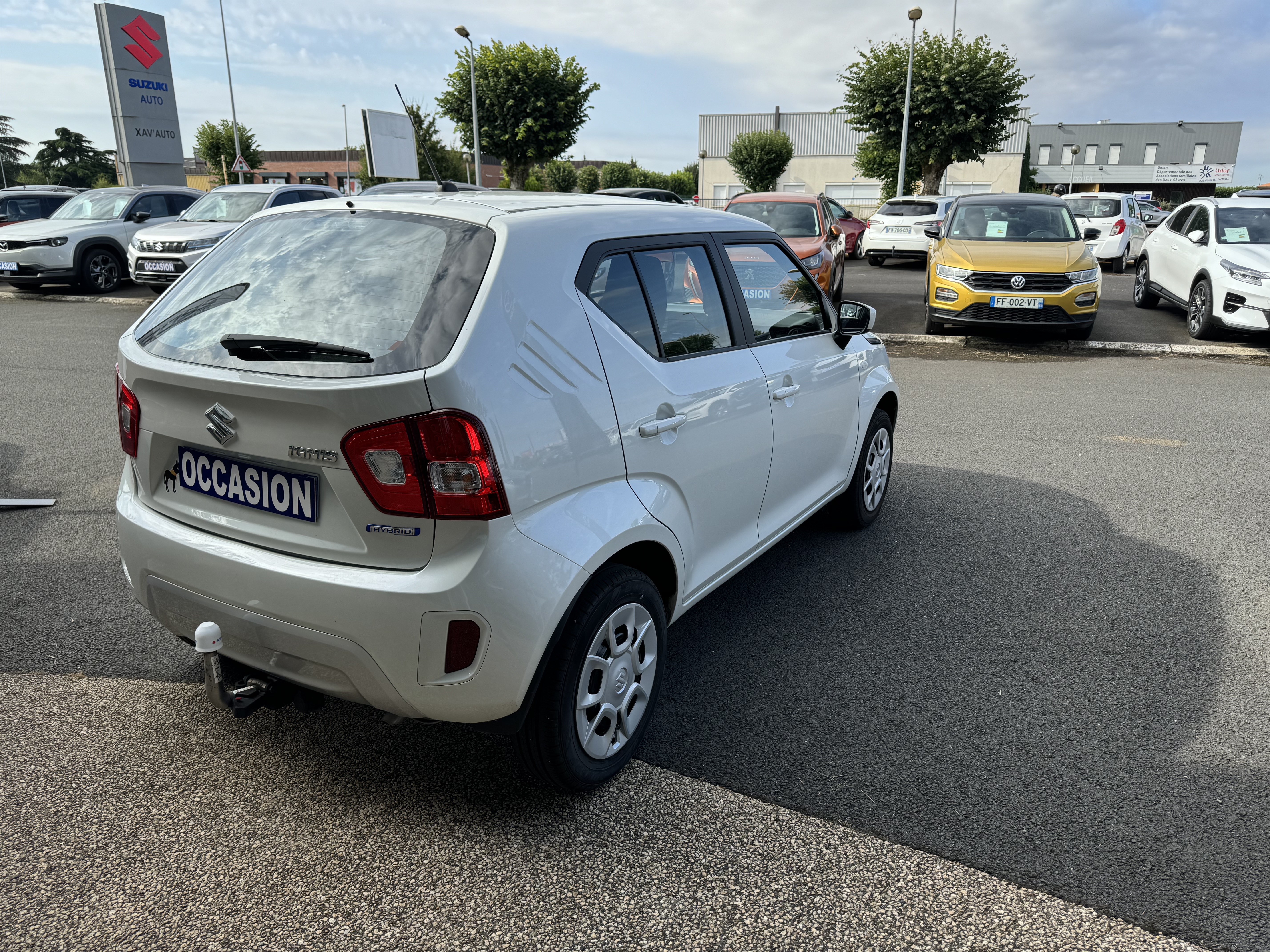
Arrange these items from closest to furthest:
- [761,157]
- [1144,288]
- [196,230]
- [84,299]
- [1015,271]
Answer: [1015,271] < [196,230] < [1144,288] < [84,299] < [761,157]

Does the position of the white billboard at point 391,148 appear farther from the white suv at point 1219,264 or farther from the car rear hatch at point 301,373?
the car rear hatch at point 301,373

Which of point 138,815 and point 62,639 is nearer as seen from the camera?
point 138,815

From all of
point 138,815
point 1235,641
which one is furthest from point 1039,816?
point 138,815

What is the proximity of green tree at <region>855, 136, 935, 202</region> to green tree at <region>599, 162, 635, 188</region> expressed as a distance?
2916 cm

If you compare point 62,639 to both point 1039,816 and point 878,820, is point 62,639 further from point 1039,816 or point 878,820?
point 1039,816

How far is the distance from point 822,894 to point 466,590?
119 cm

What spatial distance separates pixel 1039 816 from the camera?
257 centimetres

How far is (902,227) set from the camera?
67.6 ft

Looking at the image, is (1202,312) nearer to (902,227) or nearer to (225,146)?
(902,227)

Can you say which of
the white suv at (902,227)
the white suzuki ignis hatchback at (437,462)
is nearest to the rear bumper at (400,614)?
the white suzuki ignis hatchback at (437,462)

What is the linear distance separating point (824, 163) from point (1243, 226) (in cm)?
4994

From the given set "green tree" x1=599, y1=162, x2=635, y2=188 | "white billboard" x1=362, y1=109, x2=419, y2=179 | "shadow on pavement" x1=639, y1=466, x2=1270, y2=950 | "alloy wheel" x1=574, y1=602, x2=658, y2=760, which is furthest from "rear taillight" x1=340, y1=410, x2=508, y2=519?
"green tree" x1=599, y1=162, x2=635, y2=188

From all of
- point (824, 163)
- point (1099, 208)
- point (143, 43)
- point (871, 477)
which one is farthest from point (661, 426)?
point (824, 163)

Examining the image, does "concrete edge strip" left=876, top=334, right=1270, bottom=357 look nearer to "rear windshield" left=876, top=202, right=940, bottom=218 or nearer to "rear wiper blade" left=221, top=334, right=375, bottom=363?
"rear wiper blade" left=221, top=334, right=375, bottom=363
